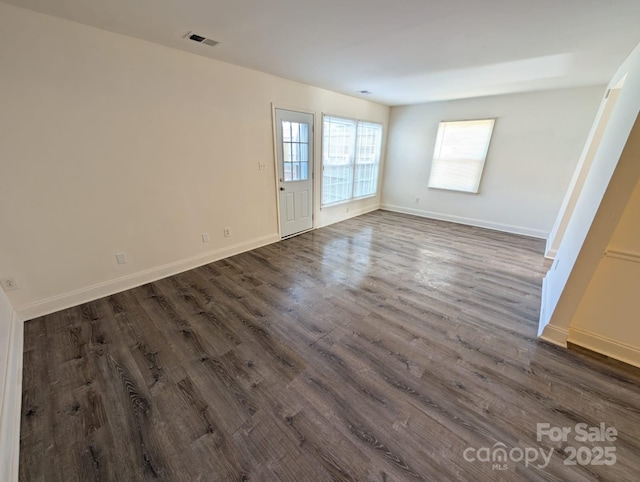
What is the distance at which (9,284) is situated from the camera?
2.10 meters

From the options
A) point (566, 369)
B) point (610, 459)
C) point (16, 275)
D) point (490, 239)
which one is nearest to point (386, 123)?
point (490, 239)

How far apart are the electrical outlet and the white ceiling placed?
2.13m

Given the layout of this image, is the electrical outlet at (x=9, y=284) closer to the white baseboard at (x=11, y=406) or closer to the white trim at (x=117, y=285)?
the white trim at (x=117, y=285)

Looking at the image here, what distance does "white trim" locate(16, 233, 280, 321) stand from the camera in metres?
2.25

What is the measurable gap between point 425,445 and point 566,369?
136cm

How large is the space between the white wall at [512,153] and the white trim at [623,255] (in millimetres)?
3332

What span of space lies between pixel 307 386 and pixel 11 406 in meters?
1.72

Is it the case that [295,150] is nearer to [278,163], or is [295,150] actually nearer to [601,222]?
[278,163]

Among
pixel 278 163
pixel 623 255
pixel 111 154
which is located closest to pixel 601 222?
pixel 623 255

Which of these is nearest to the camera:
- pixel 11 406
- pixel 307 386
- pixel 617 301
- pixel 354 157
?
pixel 11 406

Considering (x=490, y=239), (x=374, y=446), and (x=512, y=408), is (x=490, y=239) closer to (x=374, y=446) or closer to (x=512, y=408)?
(x=512, y=408)

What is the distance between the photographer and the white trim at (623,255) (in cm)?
170

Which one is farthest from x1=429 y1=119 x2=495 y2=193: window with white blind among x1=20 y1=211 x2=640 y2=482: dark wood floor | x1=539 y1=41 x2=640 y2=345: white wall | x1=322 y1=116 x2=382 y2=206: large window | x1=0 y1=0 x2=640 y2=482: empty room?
x1=20 y1=211 x2=640 y2=482: dark wood floor

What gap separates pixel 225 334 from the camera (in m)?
2.10
